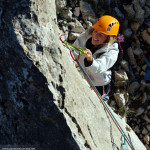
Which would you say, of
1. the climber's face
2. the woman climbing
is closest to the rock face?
the woman climbing

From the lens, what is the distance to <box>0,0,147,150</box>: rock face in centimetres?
193

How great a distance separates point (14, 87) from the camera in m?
1.97

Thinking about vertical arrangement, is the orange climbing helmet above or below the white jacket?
above

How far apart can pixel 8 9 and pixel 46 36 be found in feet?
1.40

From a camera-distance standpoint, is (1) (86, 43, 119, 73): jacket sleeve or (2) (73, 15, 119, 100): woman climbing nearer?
(1) (86, 43, 119, 73): jacket sleeve

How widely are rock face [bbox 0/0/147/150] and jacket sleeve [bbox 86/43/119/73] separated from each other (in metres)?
1.12

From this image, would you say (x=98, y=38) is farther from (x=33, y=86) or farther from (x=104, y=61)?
(x=33, y=86)

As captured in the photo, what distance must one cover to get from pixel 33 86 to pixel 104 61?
1.84 metres

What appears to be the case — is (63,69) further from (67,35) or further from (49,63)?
(67,35)

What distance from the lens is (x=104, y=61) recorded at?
3.52 meters

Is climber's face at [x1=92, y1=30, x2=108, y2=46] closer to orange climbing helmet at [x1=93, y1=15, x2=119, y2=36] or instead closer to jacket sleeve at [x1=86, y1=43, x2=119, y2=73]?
orange climbing helmet at [x1=93, y1=15, x2=119, y2=36]

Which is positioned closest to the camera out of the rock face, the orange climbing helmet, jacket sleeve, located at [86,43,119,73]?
the rock face

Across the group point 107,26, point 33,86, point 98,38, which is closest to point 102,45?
point 98,38

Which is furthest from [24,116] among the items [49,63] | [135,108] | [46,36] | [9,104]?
[135,108]
